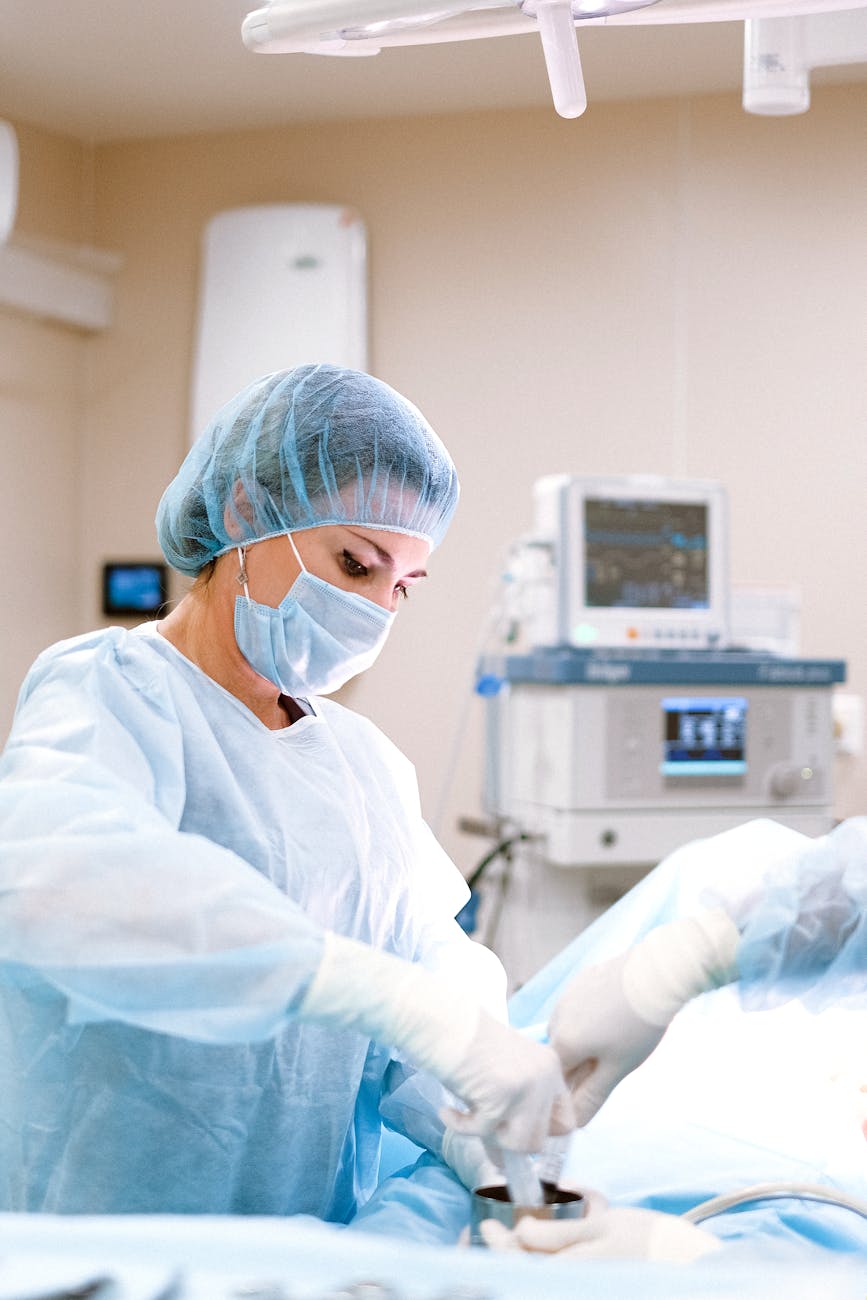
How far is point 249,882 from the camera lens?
94 centimetres

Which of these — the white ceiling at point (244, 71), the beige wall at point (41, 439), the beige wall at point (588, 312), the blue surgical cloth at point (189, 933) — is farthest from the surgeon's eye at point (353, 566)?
the beige wall at point (41, 439)

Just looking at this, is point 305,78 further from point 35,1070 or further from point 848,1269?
point 848,1269

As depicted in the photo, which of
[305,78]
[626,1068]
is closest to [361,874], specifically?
[626,1068]

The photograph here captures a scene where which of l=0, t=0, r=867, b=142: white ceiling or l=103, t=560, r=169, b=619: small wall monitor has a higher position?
l=0, t=0, r=867, b=142: white ceiling

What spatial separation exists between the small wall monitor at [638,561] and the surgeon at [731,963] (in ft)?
6.44

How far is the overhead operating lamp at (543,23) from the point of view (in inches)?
46.6

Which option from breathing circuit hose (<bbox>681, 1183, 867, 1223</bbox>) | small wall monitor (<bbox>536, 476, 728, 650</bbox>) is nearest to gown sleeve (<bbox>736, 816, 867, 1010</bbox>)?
breathing circuit hose (<bbox>681, 1183, 867, 1223</bbox>)

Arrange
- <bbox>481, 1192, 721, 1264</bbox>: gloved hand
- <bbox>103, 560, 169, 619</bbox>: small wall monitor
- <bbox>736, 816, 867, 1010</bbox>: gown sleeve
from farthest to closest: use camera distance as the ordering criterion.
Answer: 1. <bbox>103, 560, 169, 619</bbox>: small wall monitor
2. <bbox>736, 816, 867, 1010</bbox>: gown sleeve
3. <bbox>481, 1192, 721, 1264</bbox>: gloved hand

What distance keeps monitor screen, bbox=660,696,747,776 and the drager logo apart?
125 millimetres

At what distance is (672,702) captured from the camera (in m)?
2.95

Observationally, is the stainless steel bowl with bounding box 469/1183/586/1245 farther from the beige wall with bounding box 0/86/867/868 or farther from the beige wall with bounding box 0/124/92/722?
the beige wall with bounding box 0/124/92/722

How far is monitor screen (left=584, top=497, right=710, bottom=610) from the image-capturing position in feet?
9.98

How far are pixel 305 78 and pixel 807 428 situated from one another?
1.75m

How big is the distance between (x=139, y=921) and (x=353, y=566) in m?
0.49
